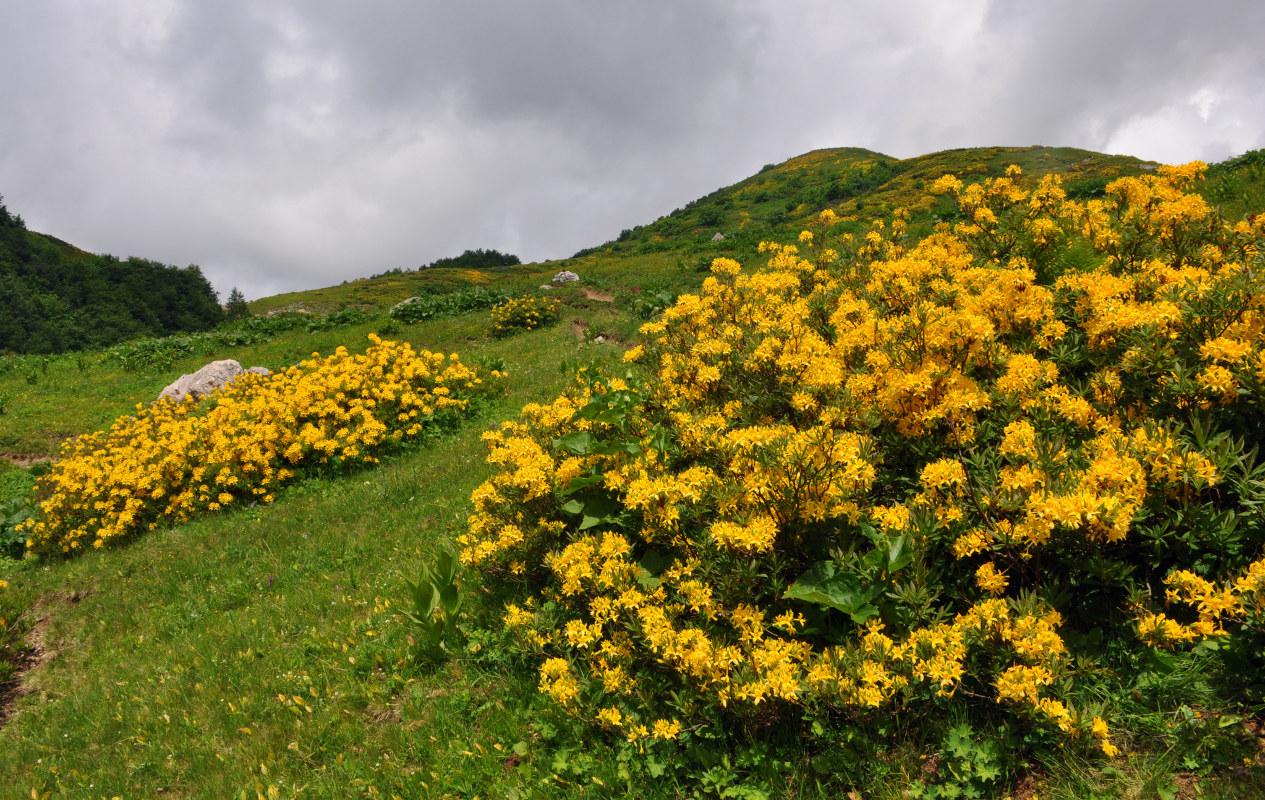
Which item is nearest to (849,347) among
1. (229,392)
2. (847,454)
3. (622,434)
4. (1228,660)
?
(847,454)

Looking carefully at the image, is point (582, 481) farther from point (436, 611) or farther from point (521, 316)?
point (521, 316)

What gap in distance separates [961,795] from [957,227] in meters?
5.74

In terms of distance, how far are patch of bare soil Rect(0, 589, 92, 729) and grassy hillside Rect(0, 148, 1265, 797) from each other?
0.10 feet

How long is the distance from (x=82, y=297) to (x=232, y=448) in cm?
8395

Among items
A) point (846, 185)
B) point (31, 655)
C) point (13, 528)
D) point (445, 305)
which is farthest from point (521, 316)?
point (846, 185)

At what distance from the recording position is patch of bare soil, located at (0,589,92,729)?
21.6 feet

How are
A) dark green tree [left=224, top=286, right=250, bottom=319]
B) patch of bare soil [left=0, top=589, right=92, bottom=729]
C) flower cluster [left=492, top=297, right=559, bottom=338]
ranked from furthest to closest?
1. dark green tree [left=224, top=286, right=250, bottom=319]
2. flower cluster [left=492, top=297, right=559, bottom=338]
3. patch of bare soil [left=0, top=589, right=92, bottom=729]

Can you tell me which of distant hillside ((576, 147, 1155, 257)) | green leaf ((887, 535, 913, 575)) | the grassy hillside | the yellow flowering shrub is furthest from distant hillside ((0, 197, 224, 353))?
green leaf ((887, 535, 913, 575))

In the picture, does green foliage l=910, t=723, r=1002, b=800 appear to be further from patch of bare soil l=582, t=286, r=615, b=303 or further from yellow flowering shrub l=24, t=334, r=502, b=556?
patch of bare soil l=582, t=286, r=615, b=303

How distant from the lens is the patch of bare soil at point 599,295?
77.1 ft

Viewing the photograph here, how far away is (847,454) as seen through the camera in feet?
10.7

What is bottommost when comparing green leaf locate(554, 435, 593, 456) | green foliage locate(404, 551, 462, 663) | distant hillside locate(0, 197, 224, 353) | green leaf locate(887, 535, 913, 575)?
green foliage locate(404, 551, 462, 663)

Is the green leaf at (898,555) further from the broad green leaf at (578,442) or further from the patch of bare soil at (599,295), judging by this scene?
the patch of bare soil at (599,295)

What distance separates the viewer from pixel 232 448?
1052cm
